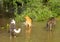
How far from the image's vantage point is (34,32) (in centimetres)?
1695

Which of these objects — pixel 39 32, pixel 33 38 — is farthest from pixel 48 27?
pixel 33 38

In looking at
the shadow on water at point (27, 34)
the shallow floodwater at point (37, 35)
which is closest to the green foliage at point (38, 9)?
the shallow floodwater at point (37, 35)

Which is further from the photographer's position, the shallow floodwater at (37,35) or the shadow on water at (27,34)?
the shadow on water at (27,34)

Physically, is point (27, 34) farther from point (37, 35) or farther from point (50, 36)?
point (50, 36)

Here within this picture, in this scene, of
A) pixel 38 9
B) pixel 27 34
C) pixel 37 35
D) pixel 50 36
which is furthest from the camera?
pixel 38 9

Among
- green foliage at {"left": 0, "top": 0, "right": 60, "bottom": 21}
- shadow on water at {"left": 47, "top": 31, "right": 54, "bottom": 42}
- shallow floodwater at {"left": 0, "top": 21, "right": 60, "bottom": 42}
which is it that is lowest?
shadow on water at {"left": 47, "top": 31, "right": 54, "bottom": 42}

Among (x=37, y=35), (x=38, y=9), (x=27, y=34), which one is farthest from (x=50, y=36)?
(x=38, y=9)

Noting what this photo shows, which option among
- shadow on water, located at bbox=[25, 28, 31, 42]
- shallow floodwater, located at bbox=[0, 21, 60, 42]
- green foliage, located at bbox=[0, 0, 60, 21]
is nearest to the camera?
shallow floodwater, located at bbox=[0, 21, 60, 42]

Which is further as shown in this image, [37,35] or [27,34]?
[27,34]

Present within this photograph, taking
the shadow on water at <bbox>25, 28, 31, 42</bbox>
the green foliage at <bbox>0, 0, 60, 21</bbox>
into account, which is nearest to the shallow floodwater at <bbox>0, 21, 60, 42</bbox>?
the shadow on water at <bbox>25, 28, 31, 42</bbox>

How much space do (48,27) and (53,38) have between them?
191 centimetres

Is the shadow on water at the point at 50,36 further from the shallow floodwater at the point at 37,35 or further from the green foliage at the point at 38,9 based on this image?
the green foliage at the point at 38,9

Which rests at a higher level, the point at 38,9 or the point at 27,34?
the point at 38,9

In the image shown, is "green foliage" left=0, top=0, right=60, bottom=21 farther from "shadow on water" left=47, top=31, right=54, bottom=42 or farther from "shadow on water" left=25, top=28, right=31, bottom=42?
"shadow on water" left=47, top=31, right=54, bottom=42
